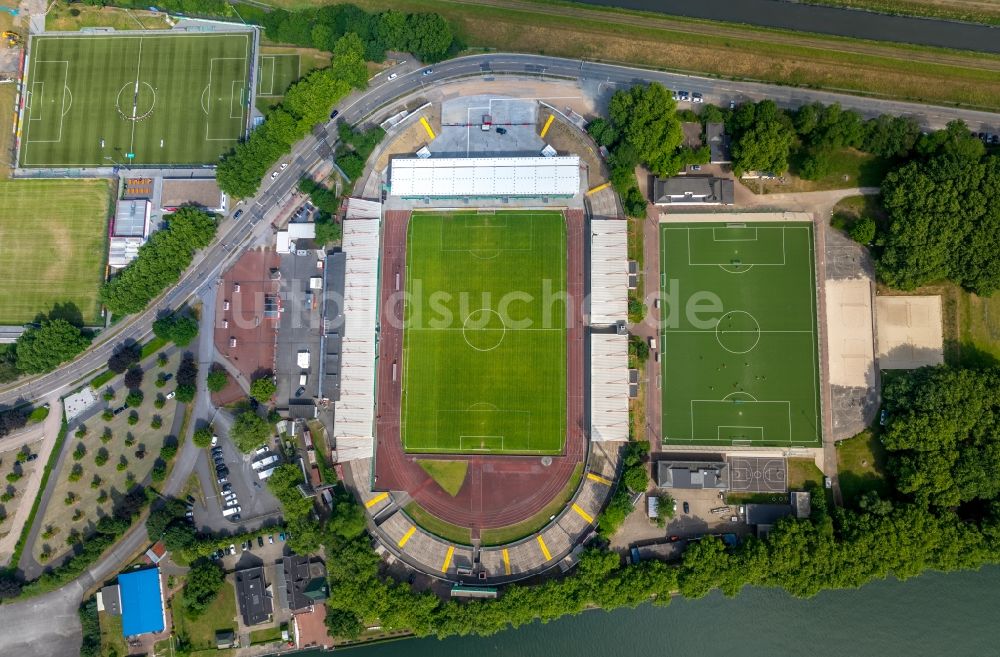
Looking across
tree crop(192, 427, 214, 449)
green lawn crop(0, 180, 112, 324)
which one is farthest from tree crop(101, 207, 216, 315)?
tree crop(192, 427, 214, 449)

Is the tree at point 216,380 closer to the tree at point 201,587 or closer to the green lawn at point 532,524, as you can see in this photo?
the tree at point 201,587

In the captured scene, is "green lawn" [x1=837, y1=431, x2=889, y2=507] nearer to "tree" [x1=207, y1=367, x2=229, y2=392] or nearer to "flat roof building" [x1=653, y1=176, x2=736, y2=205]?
"flat roof building" [x1=653, y1=176, x2=736, y2=205]

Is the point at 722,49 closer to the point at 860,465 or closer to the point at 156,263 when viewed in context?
the point at 860,465

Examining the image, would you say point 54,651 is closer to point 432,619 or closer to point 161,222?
point 432,619

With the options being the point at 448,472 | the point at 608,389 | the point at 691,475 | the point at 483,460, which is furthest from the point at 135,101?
the point at 691,475

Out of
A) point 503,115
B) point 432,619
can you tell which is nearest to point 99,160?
point 503,115
